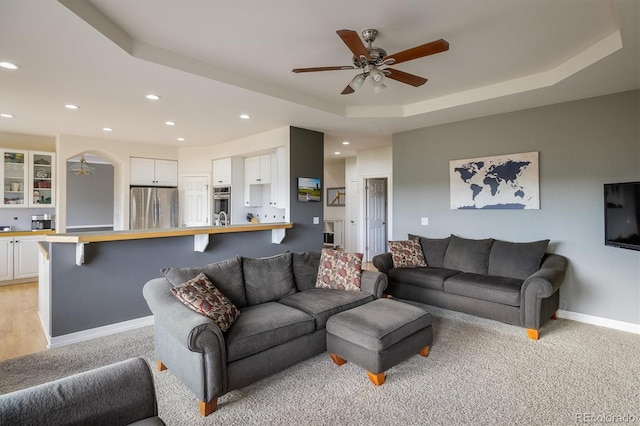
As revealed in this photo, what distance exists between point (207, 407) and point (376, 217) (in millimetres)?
6207

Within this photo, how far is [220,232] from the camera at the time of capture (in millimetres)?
3963

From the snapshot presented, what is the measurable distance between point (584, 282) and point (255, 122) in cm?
475

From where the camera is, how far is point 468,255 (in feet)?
13.9

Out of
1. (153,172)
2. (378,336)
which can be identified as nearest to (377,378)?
(378,336)

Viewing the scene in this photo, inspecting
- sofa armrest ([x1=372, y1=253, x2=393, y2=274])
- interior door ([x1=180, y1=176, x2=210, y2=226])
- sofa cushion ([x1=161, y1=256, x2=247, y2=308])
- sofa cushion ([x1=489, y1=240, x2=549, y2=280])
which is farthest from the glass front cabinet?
sofa cushion ([x1=489, y1=240, x2=549, y2=280])

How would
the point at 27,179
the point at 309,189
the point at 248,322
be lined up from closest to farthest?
the point at 248,322 → the point at 309,189 → the point at 27,179

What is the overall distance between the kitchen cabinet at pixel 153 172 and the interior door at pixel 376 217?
433cm

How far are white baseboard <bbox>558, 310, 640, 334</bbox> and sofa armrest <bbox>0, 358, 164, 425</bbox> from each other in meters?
4.46

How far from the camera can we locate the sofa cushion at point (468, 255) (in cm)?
412

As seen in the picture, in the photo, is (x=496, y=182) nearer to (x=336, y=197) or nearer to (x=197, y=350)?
(x=197, y=350)

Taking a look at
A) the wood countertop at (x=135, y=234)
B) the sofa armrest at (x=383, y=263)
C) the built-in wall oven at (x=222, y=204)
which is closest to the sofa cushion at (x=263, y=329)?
the wood countertop at (x=135, y=234)

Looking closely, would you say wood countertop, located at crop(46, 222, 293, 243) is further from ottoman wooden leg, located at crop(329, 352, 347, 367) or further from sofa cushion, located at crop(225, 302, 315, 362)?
ottoman wooden leg, located at crop(329, 352, 347, 367)

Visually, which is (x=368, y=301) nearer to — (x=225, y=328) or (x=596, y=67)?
(x=225, y=328)

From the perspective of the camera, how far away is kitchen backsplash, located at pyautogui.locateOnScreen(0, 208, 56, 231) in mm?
5578
